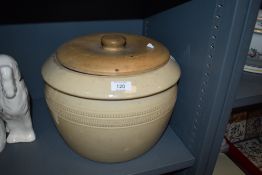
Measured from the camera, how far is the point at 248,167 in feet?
3.16

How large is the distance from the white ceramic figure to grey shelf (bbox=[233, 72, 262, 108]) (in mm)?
534

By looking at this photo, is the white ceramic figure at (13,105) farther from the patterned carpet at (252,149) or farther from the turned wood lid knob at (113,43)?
the patterned carpet at (252,149)

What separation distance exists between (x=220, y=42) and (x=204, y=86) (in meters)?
0.12

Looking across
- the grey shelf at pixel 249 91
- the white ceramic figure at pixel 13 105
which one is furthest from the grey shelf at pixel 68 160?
the grey shelf at pixel 249 91

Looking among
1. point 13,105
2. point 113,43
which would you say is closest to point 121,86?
point 113,43

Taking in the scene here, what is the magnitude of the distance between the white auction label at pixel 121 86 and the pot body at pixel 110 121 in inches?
1.0

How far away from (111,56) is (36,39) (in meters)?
0.38

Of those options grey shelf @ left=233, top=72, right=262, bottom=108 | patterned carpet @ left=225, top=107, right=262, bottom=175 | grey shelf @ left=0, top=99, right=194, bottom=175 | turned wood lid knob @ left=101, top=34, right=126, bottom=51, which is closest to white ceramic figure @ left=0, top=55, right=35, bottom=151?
grey shelf @ left=0, top=99, right=194, bottom=175

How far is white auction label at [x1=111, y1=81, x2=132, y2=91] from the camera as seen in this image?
525 mm

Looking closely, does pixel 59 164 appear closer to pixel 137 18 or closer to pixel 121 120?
pixel 121 120

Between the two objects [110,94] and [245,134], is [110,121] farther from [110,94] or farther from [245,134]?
[245,134]

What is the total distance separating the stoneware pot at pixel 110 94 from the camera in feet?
1.74

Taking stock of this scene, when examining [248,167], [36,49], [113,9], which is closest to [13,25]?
[36,49]

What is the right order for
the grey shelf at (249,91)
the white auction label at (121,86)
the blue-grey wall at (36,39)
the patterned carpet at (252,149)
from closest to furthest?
the white auction label at (121,86), the grey shelf at (249,91), the blue-grey wall at (36,39), the patterned carpet at (252,149)
